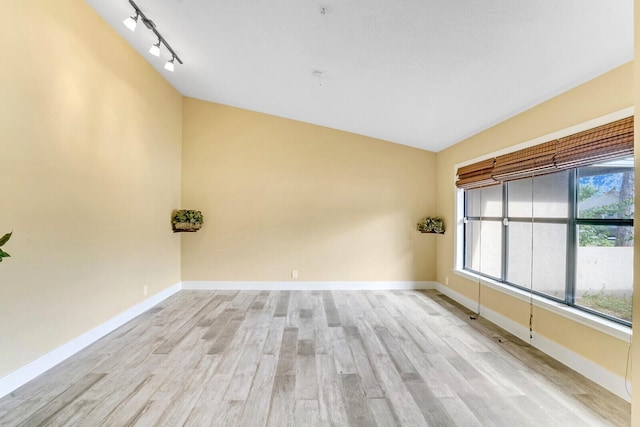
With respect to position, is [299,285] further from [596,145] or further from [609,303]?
[596,145]

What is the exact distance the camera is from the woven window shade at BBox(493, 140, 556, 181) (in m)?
2.70

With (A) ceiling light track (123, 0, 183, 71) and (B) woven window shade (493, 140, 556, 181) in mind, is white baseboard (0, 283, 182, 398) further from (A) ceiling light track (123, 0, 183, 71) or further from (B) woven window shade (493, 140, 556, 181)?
(B) woven window shade (493, 140, 556, 181)

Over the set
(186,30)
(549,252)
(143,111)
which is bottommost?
(549,252)

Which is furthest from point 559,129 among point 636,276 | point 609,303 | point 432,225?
point 432,225

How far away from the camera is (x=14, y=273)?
2197 mm

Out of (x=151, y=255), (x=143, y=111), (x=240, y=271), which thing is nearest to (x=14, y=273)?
(x=151, y=255)

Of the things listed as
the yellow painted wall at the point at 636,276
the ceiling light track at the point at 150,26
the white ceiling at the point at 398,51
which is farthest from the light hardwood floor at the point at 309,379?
the ceiling light track at the point at 150,26

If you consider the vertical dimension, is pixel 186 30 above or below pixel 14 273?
above

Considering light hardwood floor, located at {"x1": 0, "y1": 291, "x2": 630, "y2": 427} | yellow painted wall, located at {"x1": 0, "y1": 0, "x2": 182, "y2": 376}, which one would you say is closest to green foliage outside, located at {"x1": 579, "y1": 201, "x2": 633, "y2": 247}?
light hardwood floor, located at {"x1": 0, "y1": 291, "x2": 630, "y2": 427}

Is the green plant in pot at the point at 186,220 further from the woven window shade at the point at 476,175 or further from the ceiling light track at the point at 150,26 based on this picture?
the woven window shade at the point at 476,175

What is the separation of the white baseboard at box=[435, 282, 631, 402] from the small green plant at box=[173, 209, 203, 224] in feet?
14.7

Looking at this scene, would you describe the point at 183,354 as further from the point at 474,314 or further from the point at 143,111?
the point at 474,314

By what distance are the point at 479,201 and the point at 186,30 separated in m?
4.31

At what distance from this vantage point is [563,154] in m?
2.53
